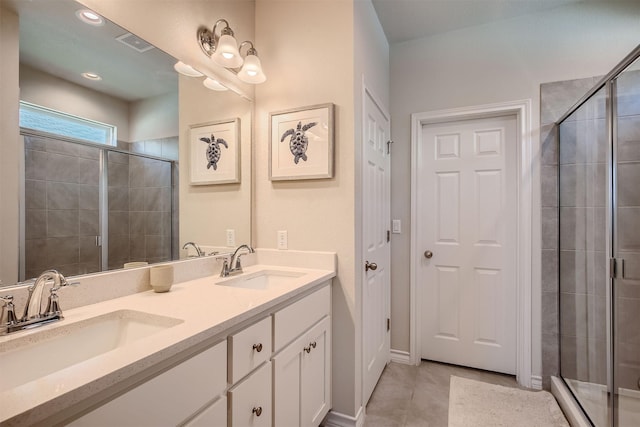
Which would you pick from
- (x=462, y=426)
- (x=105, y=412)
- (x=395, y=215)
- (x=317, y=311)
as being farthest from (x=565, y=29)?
(x=105, y=412)

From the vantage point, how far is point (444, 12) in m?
2.23

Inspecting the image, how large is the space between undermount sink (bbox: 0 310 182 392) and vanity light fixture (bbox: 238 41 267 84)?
1355 millimetres

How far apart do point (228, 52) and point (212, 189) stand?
0.74 meters

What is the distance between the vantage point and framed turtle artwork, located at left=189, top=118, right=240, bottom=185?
1.68m

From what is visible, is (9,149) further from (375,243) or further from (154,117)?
(375,243)

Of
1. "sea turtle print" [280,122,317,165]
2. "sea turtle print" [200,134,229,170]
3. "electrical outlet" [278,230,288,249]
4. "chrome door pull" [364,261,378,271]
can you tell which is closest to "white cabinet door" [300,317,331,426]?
"chrome door pull" [364,261,378,271]

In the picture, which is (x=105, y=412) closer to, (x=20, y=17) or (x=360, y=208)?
(x=20, y=17)

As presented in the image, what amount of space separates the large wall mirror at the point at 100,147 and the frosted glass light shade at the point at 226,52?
154 millimetres

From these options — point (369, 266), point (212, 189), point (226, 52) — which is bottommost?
point (369, 266)

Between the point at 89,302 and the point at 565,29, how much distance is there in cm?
319

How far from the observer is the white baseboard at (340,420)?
1.70 metres

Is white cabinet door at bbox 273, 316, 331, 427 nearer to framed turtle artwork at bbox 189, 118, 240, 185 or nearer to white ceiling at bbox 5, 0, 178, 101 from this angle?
framed turtle artwork at bbox 189, 118, 240, 185

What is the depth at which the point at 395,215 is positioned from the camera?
2.58 m

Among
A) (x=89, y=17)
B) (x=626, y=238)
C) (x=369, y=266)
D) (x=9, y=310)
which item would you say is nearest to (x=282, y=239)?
(x=369, y=266)
